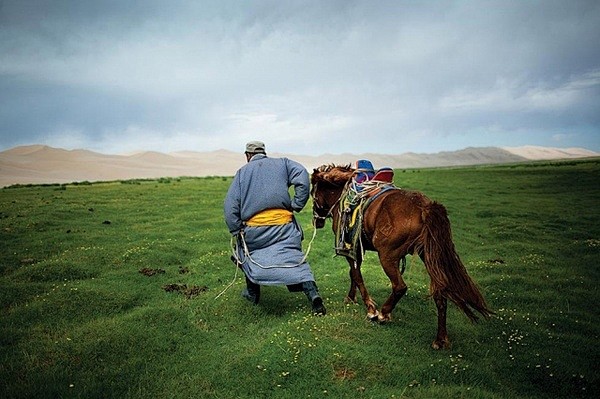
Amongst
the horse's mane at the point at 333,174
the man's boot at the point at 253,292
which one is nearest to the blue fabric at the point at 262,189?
the horse's mane at the point at 333,174

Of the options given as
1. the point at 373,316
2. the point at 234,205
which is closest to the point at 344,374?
the point at 373,316

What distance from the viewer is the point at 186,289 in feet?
34.0

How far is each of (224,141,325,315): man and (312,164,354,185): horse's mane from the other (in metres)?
0.69

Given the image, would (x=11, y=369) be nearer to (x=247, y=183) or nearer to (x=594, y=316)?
(x=247, y=183)

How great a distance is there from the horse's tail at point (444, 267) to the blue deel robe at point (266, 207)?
8.40ft

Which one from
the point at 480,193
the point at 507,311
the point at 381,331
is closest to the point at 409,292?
the point at 507,311

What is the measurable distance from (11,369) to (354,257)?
19.8 ft

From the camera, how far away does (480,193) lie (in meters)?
31.9

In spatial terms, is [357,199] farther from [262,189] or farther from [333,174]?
[262,189]

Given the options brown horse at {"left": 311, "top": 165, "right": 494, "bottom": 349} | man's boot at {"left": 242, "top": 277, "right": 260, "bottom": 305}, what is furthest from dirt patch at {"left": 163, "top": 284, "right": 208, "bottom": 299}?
brown horse at {"left": 311, "top": 165, "right": 494, "bottom": 349}

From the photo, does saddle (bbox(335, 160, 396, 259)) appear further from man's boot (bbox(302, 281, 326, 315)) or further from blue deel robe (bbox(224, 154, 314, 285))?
man's boot (bbox(302, 281, 326, 315))

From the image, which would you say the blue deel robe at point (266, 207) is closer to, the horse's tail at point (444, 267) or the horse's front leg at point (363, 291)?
the horse's front leg at point (363, 291)

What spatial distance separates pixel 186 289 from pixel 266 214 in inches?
140

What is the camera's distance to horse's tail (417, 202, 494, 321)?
6.49 meters
